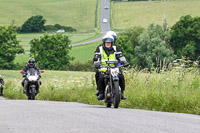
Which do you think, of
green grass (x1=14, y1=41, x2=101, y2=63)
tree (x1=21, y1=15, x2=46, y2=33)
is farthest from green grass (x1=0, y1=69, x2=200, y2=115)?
tree (x1=21, y1=15, x2=46, y2=33)

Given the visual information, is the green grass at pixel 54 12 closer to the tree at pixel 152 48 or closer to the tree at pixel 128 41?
the tree at pixel 128 41

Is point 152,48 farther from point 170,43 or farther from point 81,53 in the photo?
point 81,53

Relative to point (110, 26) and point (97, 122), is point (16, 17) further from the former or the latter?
point (97, 122)

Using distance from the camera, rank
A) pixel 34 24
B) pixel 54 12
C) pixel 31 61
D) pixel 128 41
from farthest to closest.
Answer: pixel 54 12 < pixel 34 24 < pixel 128 41 < pixel 31 61

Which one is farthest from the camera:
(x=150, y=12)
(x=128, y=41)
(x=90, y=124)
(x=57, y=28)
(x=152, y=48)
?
(x=57, y=28)

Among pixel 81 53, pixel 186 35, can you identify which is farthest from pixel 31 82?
pixel 81 53

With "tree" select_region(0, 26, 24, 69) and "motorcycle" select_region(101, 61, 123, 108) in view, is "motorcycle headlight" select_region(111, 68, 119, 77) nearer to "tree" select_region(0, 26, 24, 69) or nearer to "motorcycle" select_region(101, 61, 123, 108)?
"motorcycle" select_region(101, 61, 123, 108)

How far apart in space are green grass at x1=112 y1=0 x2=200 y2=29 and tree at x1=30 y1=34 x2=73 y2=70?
921 inches

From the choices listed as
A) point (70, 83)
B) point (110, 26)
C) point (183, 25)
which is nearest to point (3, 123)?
point (70, 83)

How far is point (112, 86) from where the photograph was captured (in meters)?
11.9

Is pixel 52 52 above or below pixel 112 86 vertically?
above

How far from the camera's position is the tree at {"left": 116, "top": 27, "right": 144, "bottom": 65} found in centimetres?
10044

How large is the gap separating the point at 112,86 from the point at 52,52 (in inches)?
3690

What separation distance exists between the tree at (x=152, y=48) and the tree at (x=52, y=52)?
18595 mm
